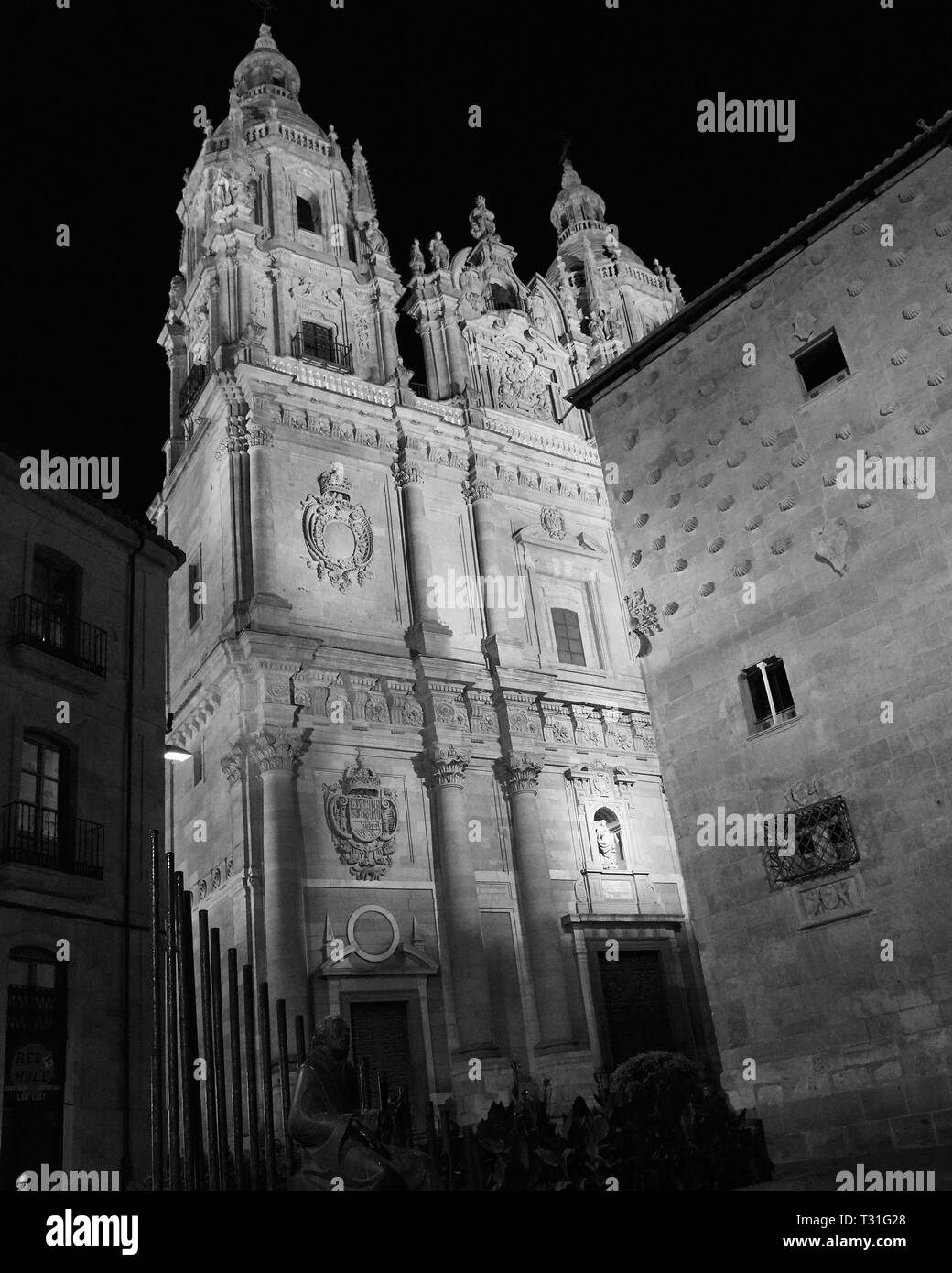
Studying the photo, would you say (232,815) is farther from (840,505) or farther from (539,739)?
(840,505)

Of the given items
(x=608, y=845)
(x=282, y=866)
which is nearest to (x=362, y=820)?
(x=282, y=866)

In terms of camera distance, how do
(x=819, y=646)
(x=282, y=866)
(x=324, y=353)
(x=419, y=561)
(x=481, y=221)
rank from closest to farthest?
(x=819, y=646) → (x=282, y=866) → (x=419, y=561) → (x=324, y=353) → (x=481, y=221)

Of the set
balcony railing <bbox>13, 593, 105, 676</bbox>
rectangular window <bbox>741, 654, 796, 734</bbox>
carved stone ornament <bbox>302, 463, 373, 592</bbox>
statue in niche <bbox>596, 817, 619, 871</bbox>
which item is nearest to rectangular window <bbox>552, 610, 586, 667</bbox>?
statue in niche <bbox>596, 817, 619, 871</bbox>

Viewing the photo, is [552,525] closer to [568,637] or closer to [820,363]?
[568,637]

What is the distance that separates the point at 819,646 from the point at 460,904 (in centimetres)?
1242

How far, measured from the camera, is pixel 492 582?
97.1 ft

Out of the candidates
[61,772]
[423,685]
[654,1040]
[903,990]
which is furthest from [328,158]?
[903,990]

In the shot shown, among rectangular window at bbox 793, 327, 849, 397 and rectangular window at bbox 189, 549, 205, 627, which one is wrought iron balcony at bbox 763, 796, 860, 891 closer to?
rectangular window at bbox 793, 327, 849, 397

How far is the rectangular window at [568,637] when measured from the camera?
30.5 meters

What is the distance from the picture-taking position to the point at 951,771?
12.8 meters

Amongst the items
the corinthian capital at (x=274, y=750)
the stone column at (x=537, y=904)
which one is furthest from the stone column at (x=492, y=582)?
the corinthian capital at (x=274, y=750)

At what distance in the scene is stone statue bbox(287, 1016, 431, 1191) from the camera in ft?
28.2

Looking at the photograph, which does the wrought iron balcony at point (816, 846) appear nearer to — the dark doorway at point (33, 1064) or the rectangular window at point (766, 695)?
the rectangular window at point (766, 695)
